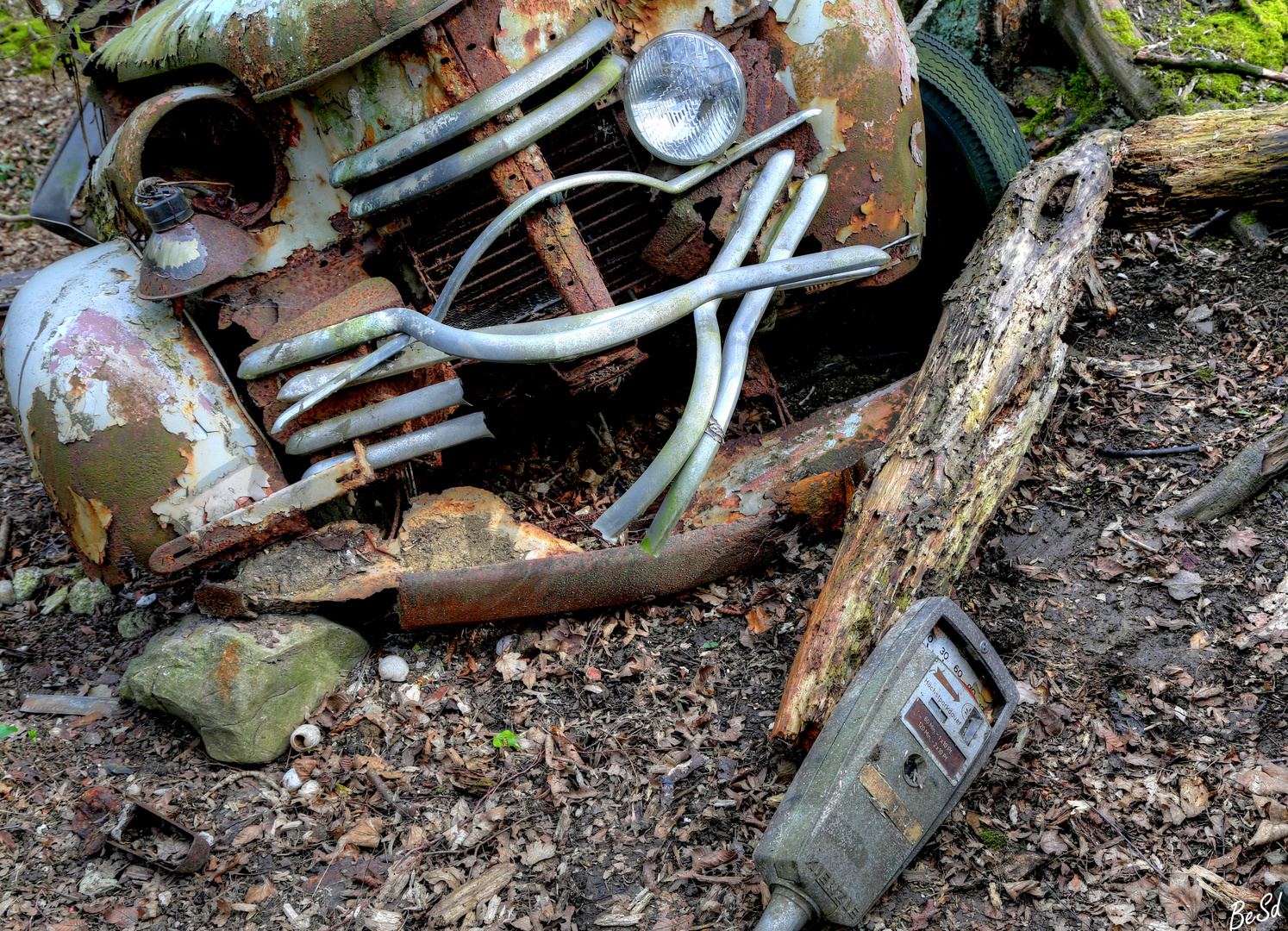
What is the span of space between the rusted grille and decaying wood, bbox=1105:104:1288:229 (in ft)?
6.33

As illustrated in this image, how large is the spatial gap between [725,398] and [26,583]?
2.97 metres

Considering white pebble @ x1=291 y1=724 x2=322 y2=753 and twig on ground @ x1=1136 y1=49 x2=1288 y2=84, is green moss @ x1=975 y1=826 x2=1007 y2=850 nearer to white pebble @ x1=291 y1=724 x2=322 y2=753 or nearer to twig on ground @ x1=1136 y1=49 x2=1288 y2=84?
white pebble @ x1=291 y1=724 x2=322 y2=753

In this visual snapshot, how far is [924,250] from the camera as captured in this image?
13.6 feet

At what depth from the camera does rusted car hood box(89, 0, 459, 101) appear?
2635 millimetres

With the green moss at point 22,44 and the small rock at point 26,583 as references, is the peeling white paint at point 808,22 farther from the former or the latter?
the green moss at point 22,44

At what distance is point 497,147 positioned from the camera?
2.72m

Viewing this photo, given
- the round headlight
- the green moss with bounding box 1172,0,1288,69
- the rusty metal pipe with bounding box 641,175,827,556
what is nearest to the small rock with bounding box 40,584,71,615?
the rusty metal pipe with bounding box 641,175,827,556

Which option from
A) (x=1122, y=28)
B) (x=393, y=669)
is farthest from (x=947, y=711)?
(x=1122, y=28)

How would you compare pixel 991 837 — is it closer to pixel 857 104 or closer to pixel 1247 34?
pixel 857 104

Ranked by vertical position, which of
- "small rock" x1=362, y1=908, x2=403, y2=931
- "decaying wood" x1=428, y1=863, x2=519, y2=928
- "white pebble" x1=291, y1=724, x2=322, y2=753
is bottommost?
"decaying wood" x1=428, y1=863, x2=519, y2=928

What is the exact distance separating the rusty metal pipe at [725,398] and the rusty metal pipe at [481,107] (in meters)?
0.81

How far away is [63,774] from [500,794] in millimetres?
1375

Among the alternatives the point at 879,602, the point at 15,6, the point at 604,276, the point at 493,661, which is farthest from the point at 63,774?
the point at 15,6

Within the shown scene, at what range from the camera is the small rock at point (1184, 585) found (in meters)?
2.82
